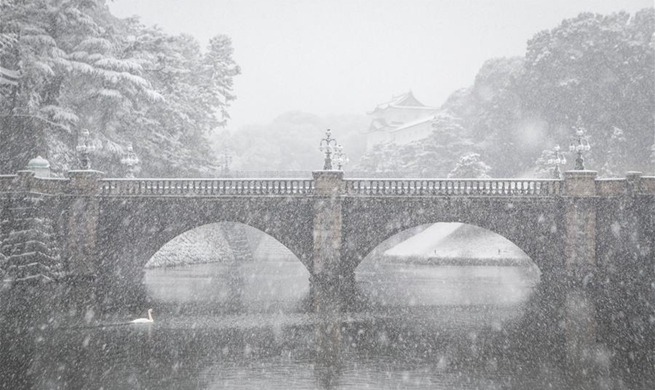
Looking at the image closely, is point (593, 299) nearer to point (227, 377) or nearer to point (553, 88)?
point (227, 377)

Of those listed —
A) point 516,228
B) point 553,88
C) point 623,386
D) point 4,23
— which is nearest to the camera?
point 623,386

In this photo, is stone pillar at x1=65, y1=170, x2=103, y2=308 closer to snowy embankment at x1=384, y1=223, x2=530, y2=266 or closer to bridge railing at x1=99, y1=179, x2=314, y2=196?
bridge railing at x1=99, y1=179, x2=314, y2=196

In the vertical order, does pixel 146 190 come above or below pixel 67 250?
above

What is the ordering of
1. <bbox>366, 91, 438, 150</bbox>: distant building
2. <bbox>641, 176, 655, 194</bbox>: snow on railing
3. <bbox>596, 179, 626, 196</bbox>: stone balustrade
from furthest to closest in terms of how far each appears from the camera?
1. <bbox>366, 91, 438, 150</bbox>: distant building
2. <bbox>596, 179, 626, 196</bbox>: stone balustrade
3. <bbox>641, 176, 655, 194</bbox>: snow on railing

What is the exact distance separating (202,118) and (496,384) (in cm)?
4002

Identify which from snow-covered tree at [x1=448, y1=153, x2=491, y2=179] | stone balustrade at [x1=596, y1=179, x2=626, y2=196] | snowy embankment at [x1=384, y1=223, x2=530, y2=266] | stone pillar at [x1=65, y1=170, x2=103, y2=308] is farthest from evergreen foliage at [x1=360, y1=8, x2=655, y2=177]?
stone pillar at [x1=65, y1=170, x2=103, y2=308]

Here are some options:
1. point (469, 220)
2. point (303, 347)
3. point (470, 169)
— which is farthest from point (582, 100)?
point (303, 347)

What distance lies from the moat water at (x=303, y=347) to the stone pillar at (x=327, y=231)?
1283 mm

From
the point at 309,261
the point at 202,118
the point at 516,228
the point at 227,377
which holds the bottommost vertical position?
the point at 227,377

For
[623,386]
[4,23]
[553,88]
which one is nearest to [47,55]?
[4,23]

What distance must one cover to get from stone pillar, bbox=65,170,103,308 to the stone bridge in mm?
47

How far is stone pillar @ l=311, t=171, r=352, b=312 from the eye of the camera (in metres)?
27.3

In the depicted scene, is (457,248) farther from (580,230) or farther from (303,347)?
(303,347)

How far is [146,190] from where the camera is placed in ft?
92.1
